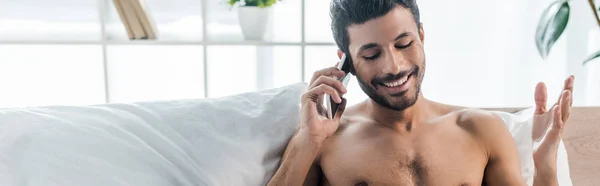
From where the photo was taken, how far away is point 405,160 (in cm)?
119

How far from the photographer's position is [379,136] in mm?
1239

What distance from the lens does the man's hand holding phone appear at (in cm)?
111

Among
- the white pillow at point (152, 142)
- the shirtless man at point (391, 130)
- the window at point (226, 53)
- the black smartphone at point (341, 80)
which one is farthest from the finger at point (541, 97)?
the window at point (226, 53)

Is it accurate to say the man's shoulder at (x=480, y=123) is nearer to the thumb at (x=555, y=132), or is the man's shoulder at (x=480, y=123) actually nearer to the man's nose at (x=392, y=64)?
the thumb at (x=555, y=132)

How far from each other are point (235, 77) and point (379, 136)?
3.04 ft

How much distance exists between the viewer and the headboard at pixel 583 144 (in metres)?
1.61

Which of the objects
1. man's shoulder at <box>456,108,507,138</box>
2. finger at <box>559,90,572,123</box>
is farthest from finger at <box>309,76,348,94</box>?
finger at <box>559,90,572,123</box>

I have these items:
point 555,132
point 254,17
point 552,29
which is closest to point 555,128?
point 555,132

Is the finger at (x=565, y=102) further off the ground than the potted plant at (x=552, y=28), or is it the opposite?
the potted plant at (x=552, y=28)

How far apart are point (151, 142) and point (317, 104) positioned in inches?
13.8

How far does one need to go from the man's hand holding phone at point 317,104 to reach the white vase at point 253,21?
0.69 m

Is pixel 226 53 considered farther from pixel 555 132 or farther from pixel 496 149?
pixel 555 132

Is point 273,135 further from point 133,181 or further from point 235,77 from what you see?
point 235,77

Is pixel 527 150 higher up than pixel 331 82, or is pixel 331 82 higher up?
pixel 331 82
